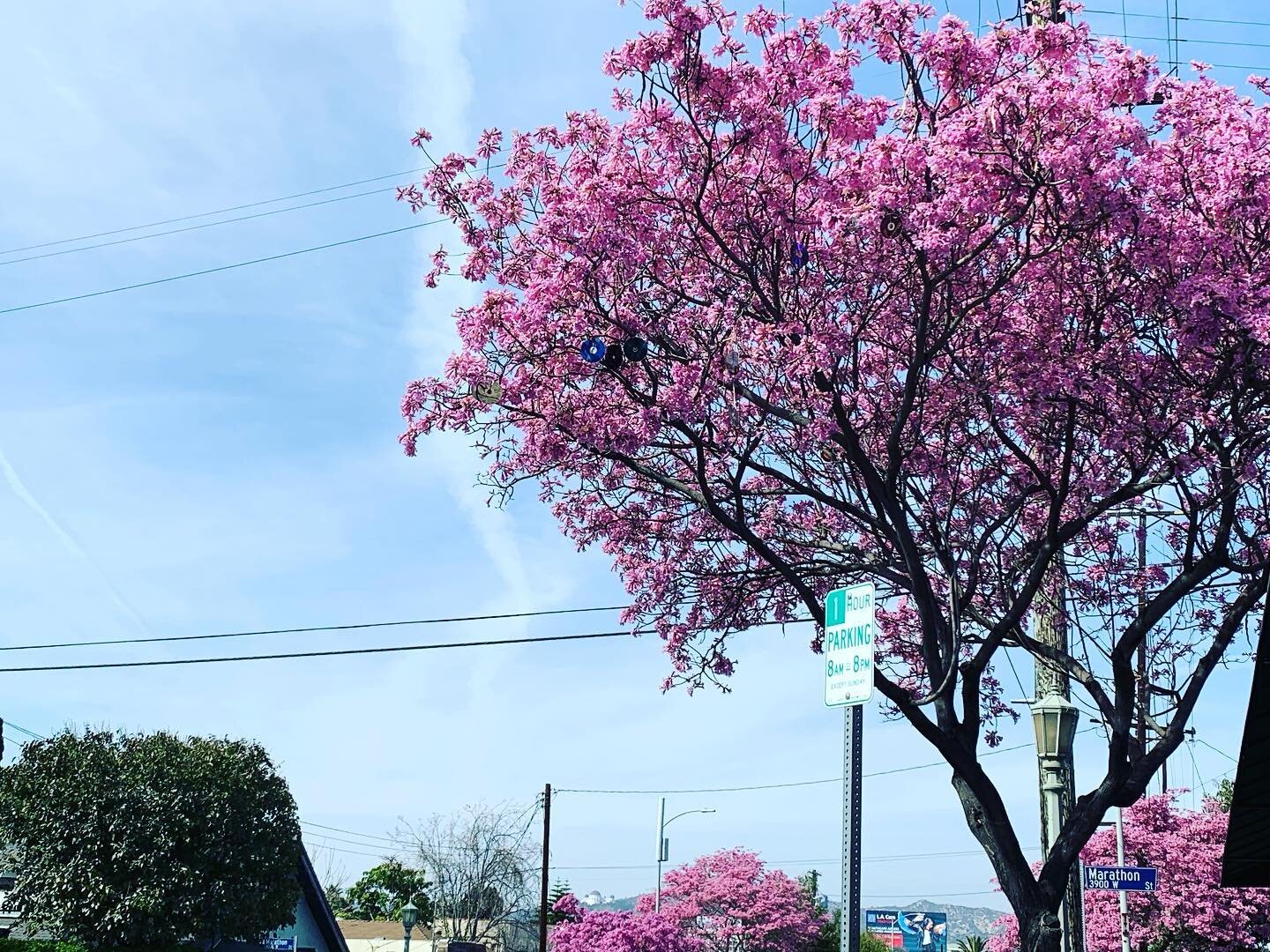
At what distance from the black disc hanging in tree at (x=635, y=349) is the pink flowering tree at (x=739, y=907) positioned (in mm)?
63463

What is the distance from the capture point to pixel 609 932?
6278 centimetres

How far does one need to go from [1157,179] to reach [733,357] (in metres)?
Result: 4.30

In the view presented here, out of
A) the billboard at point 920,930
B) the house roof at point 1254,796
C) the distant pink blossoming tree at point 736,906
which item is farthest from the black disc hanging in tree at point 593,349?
the billboard at point 920,930

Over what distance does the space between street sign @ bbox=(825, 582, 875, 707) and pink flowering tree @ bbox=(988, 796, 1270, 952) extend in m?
32.6

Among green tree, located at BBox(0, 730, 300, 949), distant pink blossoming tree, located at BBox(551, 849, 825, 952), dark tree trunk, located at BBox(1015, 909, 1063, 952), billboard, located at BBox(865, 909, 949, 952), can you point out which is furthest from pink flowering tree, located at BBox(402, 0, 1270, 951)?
billboard, located at BBox(865, 909, 949, 952)

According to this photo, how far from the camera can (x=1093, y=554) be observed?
16.9m

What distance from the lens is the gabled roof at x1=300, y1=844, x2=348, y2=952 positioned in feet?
130

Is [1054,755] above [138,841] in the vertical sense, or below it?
above

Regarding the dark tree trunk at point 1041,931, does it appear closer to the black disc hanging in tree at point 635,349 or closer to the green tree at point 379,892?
the black disc hanging in tree at point 635,349

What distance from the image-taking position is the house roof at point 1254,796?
10.6 m

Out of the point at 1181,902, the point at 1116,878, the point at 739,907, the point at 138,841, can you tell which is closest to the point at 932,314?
the point at 1116,878

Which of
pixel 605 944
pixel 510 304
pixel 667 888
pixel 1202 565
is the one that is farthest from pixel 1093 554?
pixel 667 888

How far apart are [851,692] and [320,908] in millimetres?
37509

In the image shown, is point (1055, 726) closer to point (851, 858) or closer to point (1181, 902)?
point (851, 858)
